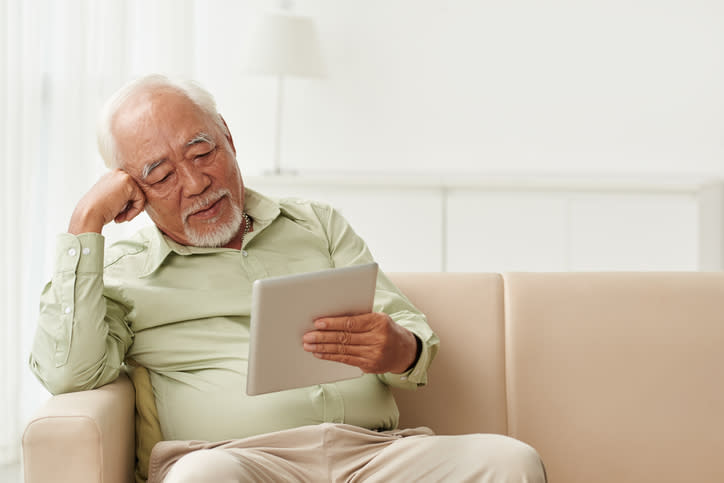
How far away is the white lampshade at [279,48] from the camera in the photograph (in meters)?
3.61

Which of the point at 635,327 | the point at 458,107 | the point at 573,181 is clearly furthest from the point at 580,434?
the point at 458,107

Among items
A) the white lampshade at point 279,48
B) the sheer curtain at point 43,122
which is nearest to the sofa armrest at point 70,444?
the sheer curtain at point 43,122

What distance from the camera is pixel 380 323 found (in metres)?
1.52

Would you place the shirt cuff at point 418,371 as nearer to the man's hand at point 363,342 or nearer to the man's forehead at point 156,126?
the man's hand at point 363,342

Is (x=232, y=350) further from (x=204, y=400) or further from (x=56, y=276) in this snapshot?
(x=56, y=276)

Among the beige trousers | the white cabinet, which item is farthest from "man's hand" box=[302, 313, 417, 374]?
the white cabinet

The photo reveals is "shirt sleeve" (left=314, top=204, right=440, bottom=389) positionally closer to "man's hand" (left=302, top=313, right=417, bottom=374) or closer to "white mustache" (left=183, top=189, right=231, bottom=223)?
"man's hand" (left=302, top=313, right=417, bottom=374)

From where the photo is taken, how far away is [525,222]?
12.2 ft

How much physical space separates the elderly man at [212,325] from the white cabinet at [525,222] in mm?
1690

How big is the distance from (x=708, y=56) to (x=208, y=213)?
111 inches

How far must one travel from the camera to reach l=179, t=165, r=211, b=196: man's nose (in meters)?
1.78

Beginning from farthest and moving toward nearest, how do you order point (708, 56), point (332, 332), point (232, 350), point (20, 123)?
point (708, 56)
point (20, 123)
point (232, 350)
point (332, 332)

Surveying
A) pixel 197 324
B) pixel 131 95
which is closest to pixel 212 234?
pixel 197 324

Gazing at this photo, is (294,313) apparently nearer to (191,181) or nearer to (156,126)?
(191,181)
